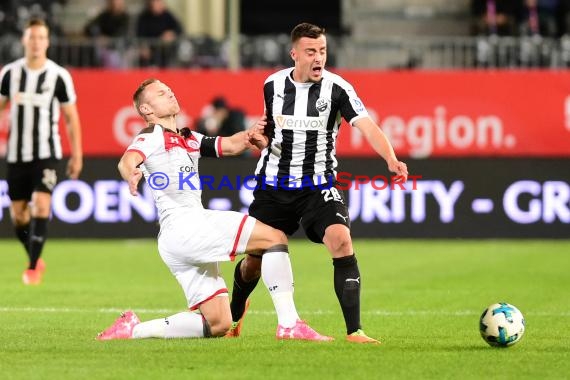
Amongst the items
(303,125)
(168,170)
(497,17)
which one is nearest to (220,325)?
(168,170)

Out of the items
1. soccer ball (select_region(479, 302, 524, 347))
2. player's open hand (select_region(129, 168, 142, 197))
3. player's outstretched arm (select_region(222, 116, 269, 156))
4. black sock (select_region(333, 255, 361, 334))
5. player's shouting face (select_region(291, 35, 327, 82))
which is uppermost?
player's shouting face (select_region(291, 35, 327, 82))

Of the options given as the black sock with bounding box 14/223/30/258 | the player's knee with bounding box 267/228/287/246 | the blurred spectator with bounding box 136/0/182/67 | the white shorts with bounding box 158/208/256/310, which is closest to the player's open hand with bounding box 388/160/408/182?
the player's knee with bounding box 267/228/287/246

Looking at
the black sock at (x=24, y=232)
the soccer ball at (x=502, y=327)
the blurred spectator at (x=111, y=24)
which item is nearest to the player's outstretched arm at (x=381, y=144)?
the soccer ball at (x=502, y=327)

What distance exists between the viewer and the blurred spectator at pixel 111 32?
21688mm

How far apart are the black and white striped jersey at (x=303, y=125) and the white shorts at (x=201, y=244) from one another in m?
0.55

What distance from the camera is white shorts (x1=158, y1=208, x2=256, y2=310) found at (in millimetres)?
8211

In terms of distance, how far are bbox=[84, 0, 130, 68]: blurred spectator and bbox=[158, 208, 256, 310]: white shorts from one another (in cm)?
1359

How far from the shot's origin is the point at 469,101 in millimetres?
21250

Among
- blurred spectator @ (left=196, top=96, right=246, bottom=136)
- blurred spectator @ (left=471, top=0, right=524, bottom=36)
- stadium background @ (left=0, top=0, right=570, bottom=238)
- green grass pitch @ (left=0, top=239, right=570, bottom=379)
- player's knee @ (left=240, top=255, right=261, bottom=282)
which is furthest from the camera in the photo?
blurred spectator @ (left=471, top=0, right=524, bottom=36)

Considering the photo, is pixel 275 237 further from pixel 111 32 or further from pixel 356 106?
pixel 111 32

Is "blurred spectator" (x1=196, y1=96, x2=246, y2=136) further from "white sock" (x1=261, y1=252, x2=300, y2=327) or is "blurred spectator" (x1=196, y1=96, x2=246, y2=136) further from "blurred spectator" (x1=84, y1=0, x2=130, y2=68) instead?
"white sock" (x1=261, y1=252, x2=300, y2=327)

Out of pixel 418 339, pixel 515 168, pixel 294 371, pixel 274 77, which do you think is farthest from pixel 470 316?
pixel 515 168

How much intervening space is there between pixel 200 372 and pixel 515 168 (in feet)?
38.5

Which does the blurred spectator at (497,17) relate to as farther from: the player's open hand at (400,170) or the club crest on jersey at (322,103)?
the player's open hand at (400,170)
